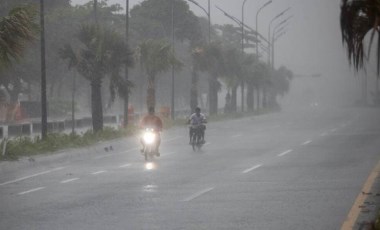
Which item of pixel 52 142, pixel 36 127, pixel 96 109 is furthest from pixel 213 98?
pixel 52 142

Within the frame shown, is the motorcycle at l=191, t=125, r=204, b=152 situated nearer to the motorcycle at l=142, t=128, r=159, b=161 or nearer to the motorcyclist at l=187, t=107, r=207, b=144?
the motorcyclist at l=187, t=107, r=207, b=144

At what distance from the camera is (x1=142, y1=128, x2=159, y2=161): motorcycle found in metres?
26.2

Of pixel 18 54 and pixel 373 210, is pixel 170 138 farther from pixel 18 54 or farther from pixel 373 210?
pixel 373 210

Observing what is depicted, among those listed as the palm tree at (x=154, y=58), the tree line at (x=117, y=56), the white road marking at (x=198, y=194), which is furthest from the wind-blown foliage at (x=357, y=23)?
the palm tree at (x=154, y=58)

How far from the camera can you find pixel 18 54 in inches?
807

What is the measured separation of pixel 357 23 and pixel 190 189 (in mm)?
9400

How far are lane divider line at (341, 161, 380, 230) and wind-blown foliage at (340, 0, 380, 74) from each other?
4.31 meters

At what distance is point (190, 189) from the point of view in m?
16.5

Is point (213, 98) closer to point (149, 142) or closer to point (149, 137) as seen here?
point (149, 137)

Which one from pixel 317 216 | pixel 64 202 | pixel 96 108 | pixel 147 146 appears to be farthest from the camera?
pixel 96 108

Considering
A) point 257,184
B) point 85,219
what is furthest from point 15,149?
point 85,219

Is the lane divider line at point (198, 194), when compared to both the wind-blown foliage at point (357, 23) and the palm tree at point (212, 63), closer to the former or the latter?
the wind-blown foliage at point (357, 23)

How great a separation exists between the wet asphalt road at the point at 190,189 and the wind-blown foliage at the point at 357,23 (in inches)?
173

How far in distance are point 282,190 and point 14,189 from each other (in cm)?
564
